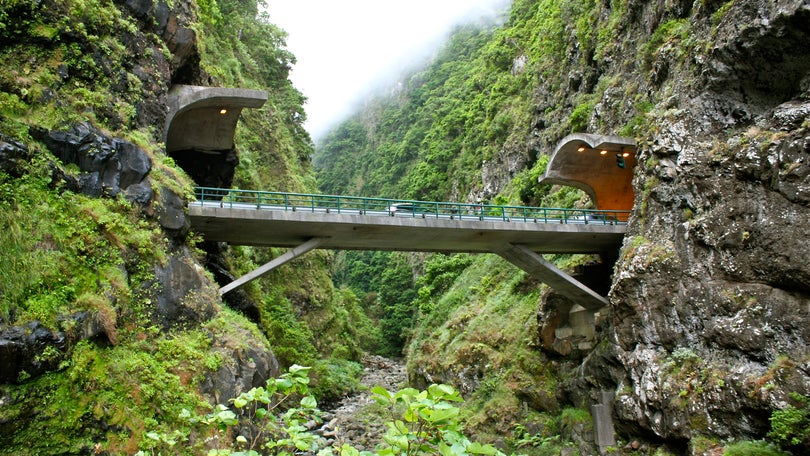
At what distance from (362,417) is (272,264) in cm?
1051

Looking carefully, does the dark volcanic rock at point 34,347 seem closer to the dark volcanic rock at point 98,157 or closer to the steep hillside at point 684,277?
the dark volcanic rock at point 98,157

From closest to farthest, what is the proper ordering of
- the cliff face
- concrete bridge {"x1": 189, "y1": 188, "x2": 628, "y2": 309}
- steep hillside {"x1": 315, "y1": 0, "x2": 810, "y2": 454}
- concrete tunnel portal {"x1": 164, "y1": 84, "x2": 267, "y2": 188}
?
the cliff face → steep hillside {"x1": 315, "y1": 0, "x2": 810, "y2": 454} → concrete bridge {"x1": 189, "y1": 188, "x2": 628, "y2": 309} → concrete tunnel portal {"x1": 164, "y1": 84, "x2": 267, "y2": 188}

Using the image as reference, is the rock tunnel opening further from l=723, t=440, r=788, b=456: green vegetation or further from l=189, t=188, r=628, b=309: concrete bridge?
l=723, t=440, r=788, b=456: green vegetation

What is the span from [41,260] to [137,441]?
464 centimetres

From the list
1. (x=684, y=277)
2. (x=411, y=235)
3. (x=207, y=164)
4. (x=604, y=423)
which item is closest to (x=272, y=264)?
(x=411, y=235)

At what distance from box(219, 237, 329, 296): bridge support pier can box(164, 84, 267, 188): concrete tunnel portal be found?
583 centimetres

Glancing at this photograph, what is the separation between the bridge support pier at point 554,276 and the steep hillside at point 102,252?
34.1ft

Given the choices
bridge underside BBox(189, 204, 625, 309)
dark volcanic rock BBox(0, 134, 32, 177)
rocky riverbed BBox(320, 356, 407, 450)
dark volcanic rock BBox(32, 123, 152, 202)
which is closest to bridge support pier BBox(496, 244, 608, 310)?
bridge underside BBox(189, 204, 625, 309)

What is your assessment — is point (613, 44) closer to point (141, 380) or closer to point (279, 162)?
point (279, 162)

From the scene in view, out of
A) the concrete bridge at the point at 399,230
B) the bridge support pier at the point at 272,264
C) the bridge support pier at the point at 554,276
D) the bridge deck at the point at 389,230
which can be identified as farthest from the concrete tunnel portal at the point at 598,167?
the bridge support pier at the point at 272,264

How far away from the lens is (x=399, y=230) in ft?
65.2

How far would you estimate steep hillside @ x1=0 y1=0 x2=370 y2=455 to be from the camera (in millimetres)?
11273

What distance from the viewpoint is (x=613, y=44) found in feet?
98.7

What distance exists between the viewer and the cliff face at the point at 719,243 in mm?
13453
